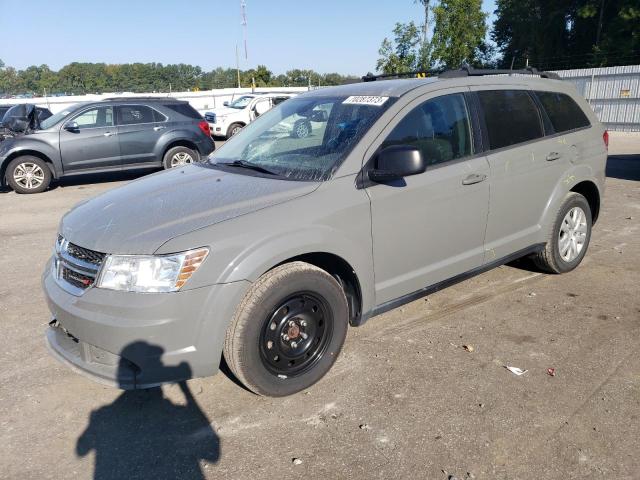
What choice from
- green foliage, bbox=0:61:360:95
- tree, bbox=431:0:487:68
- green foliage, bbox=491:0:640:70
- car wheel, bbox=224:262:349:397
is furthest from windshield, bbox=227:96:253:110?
green foliage, bbox=0:61:360:95

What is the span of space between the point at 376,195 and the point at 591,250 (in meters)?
3.57

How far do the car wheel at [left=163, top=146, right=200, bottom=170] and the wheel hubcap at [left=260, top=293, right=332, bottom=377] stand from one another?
8675 mm

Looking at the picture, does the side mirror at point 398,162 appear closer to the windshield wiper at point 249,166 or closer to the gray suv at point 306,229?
the gray suv at point 306,229

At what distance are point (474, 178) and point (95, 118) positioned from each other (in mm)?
8985

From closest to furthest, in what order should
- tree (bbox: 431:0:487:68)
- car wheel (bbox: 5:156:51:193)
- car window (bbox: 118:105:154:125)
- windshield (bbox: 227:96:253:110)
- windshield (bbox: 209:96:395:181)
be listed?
Answer: windshield (bbox: 209:96:395:181) < car wheel (bbox: 5:156:51:193) < car window (bbox: 118:105:154:125) < windshield (bbox: 227:96:253:110) < tree (bbox: 431:0:487:68)

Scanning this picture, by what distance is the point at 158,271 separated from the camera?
2641 millimetres

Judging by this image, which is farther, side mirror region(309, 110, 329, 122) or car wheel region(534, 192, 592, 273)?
car wheel region(534, 192, 592, 273)

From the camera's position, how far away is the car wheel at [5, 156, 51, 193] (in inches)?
398

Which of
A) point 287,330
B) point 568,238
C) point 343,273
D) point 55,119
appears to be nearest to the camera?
point 287,330

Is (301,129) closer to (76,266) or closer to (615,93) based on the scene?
(76,266)

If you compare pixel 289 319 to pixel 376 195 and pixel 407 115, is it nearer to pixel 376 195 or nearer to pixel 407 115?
pixel 376 195

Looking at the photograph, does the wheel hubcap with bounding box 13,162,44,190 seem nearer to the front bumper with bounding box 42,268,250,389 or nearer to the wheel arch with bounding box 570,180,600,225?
the front bumper with bounding box 42,268,250,389

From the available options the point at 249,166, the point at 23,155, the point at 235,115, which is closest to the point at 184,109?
the point at 23,155

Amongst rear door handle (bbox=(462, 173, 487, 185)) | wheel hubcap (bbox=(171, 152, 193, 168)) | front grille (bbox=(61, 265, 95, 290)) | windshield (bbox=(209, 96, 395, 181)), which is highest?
windshield (bbox=(209, 96, 395, 181))
